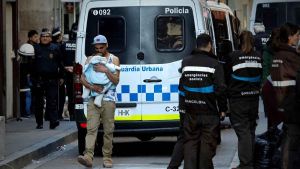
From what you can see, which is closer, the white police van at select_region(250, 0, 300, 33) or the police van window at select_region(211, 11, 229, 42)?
the police van window at select_region(211, 11, 229, 42)

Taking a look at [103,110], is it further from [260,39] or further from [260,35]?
[260,35]

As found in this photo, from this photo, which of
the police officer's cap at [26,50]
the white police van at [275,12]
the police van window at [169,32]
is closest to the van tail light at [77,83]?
the police van window at [169,32]

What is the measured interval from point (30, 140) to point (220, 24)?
6411mm

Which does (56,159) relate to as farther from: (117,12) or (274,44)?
(274,44)

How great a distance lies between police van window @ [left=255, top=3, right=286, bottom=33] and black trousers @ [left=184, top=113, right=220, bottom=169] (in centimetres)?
1590

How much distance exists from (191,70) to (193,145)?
2.85ft

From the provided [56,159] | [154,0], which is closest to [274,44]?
[154,0]

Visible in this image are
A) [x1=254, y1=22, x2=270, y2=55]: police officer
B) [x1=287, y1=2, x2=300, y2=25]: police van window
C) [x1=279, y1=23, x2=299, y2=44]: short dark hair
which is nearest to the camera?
[x1=279, y1=23, x2=299, y2=44]: short dark hair

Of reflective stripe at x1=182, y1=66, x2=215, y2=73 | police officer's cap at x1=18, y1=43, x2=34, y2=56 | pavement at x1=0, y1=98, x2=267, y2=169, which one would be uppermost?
reflective stripe at x1=182, y1=66, x2=215, y2=73

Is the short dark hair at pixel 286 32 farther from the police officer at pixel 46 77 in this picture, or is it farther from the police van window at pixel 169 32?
the police officer at pixel 46 77

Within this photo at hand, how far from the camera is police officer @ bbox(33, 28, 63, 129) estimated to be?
18000 mm

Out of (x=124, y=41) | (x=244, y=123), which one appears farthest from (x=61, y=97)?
(x=244, y=123)

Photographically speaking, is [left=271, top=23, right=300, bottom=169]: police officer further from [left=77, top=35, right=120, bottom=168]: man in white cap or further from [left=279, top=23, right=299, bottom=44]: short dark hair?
[left=77, top=35, right=120, bottom=168]: man in white cap

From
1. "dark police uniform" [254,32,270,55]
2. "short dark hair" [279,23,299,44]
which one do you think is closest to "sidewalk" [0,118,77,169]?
"short dark hair" [279,23,299,44]
